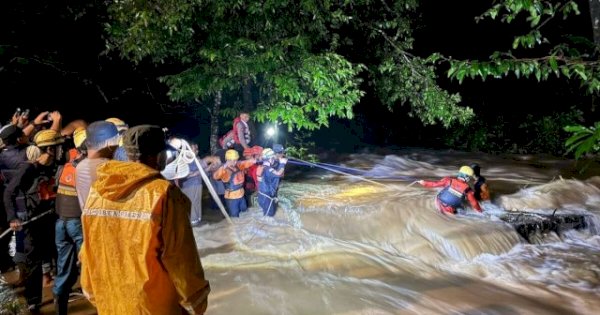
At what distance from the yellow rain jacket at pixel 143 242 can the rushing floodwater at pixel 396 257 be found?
2.89 meters

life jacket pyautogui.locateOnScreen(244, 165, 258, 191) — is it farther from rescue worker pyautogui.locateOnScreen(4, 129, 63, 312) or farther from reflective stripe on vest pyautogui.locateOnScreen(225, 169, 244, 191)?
rescue worker pyautogui.locateOnScreen(4, 129, 63, 312)

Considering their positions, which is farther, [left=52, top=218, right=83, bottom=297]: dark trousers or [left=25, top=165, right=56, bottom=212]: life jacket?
[left=25, top=165, right=56, bottom=212]: life jacket

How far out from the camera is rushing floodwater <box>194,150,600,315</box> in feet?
Result: 19.0

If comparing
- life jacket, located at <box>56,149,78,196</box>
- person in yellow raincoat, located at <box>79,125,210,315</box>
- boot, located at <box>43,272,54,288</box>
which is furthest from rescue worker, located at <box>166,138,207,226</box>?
person in yellow raincoat, located at <box>79,125,210,315</box>

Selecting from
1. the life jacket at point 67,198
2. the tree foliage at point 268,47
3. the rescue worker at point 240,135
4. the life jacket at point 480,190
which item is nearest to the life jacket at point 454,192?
the life jacket at point 480,190

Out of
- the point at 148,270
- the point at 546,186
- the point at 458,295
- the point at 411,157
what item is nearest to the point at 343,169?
the point at 411,157

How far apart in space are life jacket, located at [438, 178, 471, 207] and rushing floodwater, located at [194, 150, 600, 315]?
30 cm

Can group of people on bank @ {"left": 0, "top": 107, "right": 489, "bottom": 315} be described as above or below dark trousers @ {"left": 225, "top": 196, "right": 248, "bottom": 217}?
above

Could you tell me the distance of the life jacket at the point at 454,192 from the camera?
8.18 m

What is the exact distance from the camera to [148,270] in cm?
242

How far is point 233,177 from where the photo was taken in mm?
8188

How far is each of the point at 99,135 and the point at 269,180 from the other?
4416 mm

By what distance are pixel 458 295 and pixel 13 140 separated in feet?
19.8

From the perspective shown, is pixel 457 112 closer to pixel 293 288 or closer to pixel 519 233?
pixel 519 233
